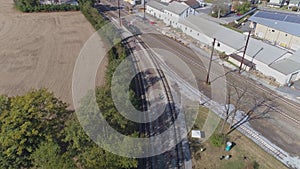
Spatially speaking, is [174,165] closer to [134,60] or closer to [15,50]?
[134,60]

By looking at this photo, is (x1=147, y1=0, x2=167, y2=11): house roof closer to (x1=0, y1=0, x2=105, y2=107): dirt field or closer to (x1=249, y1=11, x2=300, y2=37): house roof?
(x1=0, y1=0, x2=105, y2=107): dirt field

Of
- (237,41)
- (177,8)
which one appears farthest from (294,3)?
(237,41)

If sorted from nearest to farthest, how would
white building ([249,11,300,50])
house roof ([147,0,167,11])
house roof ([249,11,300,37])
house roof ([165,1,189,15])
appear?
white building ([249,11,300,50])
house roof ([249,11,300,37])
house roof ([165,1,189,15])
house roof ([147,0,167,11])

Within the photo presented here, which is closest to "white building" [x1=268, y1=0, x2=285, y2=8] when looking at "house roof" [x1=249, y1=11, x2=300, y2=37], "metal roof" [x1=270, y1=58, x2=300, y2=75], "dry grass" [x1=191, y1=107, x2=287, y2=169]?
"house roof" [x1=249, y1=11, x2=300, y2=37]

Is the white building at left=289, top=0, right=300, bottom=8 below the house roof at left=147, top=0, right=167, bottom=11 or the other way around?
the other way around

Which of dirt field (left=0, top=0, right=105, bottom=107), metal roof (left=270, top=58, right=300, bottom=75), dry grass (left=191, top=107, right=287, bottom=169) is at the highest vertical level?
metal roof (left=270, top=58, right=300, bottom=75)

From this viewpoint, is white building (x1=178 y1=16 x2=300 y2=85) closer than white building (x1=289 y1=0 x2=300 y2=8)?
Yes

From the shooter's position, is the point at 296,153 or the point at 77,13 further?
the point at 77,13

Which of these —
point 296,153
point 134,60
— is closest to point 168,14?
point 134,60
